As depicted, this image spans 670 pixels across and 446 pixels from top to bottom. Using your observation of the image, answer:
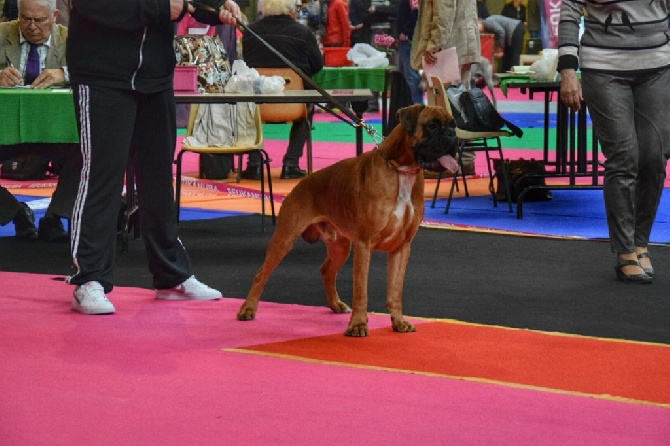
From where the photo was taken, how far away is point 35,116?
24.2 feet

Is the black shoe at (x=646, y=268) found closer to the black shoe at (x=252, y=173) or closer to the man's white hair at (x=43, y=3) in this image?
the man's white hair at (x=43, y=3)

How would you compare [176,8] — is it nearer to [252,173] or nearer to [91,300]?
[91,300]

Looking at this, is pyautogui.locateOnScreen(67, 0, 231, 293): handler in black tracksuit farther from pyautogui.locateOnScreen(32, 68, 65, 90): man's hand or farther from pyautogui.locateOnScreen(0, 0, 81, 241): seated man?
pyautogui.locateOnScreen(0, 0, 81, 241): seated man

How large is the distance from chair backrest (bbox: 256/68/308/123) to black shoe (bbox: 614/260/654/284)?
16.4 ft

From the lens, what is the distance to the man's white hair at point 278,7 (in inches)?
454

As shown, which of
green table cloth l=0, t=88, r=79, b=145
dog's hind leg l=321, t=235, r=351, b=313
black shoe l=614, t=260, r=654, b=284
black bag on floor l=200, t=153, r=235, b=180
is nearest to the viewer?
dog's hind leg l=321, t=235, r=351, b=313

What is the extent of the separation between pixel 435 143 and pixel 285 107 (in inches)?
255

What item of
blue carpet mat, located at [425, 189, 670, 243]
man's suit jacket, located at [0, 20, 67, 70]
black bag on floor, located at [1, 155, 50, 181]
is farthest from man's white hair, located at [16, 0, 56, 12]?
black bag on floor, located at [1, 155, 50, 181]

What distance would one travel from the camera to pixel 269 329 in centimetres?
544

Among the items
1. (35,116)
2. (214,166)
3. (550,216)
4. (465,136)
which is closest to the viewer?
(35,116)

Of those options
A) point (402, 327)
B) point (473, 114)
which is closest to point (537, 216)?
point (473, 114)

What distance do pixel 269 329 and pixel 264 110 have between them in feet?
20.2

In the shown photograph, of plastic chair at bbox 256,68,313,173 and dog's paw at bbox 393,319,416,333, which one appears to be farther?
plastic chair at bbox 256,68,313,173

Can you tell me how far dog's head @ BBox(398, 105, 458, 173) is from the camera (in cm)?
505
